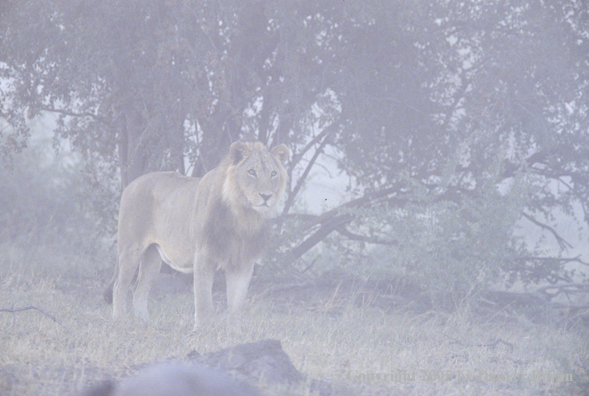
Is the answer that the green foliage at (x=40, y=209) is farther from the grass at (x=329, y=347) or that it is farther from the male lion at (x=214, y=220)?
the grass at (x=329, y=347)

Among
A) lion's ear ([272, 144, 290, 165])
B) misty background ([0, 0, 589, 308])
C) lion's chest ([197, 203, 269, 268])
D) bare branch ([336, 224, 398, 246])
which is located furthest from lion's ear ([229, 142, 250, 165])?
bare branch ([336, 224, 398, 246])

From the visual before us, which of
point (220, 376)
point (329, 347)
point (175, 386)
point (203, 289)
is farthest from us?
point (203, 289)

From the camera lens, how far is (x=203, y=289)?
223 inches

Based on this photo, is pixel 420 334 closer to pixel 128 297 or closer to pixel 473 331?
pixel 473 331

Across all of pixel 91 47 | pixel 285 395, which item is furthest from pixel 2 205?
pixel 285 395

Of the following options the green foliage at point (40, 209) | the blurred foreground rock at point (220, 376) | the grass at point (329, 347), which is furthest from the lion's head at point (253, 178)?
the green foliage at point (40, 209)

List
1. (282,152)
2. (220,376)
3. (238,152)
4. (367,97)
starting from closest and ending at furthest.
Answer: (220,376) < (238,152) < (282,152) < (367,97)

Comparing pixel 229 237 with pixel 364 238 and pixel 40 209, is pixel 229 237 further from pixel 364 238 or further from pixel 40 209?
pixel 40 209

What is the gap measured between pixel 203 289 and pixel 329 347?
1.53m

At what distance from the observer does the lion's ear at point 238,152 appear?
5.75 meters

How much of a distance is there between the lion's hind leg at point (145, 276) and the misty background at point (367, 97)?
4.28 feet

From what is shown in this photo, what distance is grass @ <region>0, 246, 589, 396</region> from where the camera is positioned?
3.60 meters

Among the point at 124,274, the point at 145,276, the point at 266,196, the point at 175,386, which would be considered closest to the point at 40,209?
the point at 145,276

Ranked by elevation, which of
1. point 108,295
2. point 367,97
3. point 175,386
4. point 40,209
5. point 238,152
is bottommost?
point 108,295
